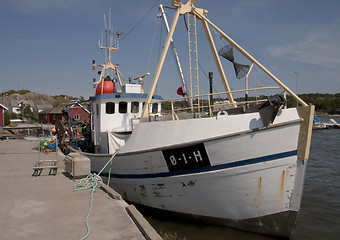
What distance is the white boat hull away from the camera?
5121 millimetres

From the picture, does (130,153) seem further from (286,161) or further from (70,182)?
(286,161)

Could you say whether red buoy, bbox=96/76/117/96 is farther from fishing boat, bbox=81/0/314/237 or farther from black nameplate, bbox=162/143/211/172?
black nameplate, bbox=162/143/211/172

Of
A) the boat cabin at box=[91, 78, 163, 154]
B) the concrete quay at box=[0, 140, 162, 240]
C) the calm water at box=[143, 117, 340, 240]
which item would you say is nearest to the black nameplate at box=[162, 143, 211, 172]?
the concrete quay at box=[0, 140, 162, 240]

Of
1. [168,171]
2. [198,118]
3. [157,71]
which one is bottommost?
[168,171]

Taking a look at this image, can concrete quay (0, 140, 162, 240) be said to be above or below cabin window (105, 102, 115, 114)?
below

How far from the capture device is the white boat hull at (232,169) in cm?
512

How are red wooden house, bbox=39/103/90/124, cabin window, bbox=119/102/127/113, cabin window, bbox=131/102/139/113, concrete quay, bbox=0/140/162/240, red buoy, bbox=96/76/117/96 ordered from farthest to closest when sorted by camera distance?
red wooden house, bbox=39/103/90/124
red buoy, bbox=96/76/117/96
cabin window, bbox=131/102/139/113
cabin window, bbox=119/102/127/113
concrete quay, bbox=0/140/162/240

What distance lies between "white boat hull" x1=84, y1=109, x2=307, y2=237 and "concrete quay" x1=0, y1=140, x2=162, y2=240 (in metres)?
1.37

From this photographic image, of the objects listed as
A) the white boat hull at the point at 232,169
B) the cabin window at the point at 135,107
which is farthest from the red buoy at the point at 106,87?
the white boat hull at the point at 232,169

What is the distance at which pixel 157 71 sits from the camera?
705 centimetres

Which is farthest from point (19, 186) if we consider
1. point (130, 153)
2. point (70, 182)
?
point (130, 153)

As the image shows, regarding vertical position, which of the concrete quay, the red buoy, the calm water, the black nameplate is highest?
the red buoy

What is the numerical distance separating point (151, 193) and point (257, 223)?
8.33 feet

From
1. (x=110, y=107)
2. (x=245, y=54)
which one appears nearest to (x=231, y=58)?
(x=245, y=54)
